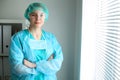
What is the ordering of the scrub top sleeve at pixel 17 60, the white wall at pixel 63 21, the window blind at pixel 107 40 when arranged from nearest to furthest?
the window blind at pixel 107 40 → the scrub top sleeve at pixel 17 60 → the white wall at pixel 63 21

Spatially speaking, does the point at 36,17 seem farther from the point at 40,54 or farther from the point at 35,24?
the point at 40,54

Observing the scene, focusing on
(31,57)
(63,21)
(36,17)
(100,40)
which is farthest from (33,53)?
(63,21)

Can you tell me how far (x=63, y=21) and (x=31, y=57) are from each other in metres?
0.87

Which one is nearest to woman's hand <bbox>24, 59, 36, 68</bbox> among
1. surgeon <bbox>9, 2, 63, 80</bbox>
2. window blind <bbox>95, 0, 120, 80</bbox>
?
surgeon <bbox>9, 2, 63, 80</bbox>

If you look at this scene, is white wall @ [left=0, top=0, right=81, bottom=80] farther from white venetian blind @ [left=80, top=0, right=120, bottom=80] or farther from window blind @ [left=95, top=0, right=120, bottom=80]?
window blind @ [left=95, top=0, right=120, bottom=80]

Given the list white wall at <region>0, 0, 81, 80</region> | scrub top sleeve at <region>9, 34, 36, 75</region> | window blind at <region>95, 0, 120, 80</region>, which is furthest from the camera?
white wall at <region>0, 0, 81, 80</region>

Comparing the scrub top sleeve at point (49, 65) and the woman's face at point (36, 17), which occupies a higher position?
the woman's face at point (36, 17)

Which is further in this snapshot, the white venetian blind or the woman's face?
the woman's face

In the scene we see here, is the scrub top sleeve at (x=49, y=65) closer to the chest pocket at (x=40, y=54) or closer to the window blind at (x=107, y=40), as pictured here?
the chest pocket at (x=40, y=54)

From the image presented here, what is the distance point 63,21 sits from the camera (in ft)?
7.69

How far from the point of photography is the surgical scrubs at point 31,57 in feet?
5.08

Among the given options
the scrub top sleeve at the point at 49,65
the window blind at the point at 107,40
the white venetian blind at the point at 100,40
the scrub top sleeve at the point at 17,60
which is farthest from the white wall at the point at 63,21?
the scrub top sleeve at the point at 17,60

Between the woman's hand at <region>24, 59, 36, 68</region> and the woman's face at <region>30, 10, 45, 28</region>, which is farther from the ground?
the woman's face at <region>30, 10, 45, 28</region>

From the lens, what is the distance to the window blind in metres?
1.31
